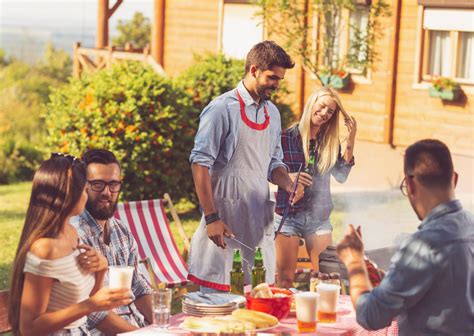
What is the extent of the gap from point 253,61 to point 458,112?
31.0 feet

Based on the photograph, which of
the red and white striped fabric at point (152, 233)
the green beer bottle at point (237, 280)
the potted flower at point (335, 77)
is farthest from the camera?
the potted flower at point (335, 77)

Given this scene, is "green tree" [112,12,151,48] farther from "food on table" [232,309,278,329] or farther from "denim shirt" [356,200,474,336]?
"denim shirt" [356,200,474,336]

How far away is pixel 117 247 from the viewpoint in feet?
16.2

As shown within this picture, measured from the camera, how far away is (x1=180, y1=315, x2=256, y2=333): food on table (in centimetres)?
404

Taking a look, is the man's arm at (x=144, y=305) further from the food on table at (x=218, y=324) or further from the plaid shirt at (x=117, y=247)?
the food on table at (x=218, y=324)

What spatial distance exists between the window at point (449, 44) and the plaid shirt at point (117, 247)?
33.9 ft

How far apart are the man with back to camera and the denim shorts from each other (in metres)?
3.01

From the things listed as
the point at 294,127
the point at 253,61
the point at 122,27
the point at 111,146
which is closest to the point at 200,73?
the point at 111,146

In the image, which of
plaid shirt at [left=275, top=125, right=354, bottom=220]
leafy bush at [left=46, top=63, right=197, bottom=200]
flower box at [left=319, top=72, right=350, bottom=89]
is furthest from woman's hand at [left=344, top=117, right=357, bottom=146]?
flower box at [left=319, top=72, right=350, bottom=89]

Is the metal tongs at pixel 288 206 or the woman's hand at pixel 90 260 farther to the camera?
the metal tongs at pixel 288 206

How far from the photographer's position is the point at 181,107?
480 inches

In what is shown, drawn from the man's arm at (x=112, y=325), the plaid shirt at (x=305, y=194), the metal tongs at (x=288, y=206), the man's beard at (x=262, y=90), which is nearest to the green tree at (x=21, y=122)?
the plaid shirt at (x=305, y=194)

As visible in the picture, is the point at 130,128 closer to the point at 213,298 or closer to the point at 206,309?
the point at 213,298

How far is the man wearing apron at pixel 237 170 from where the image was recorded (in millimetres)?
5449
